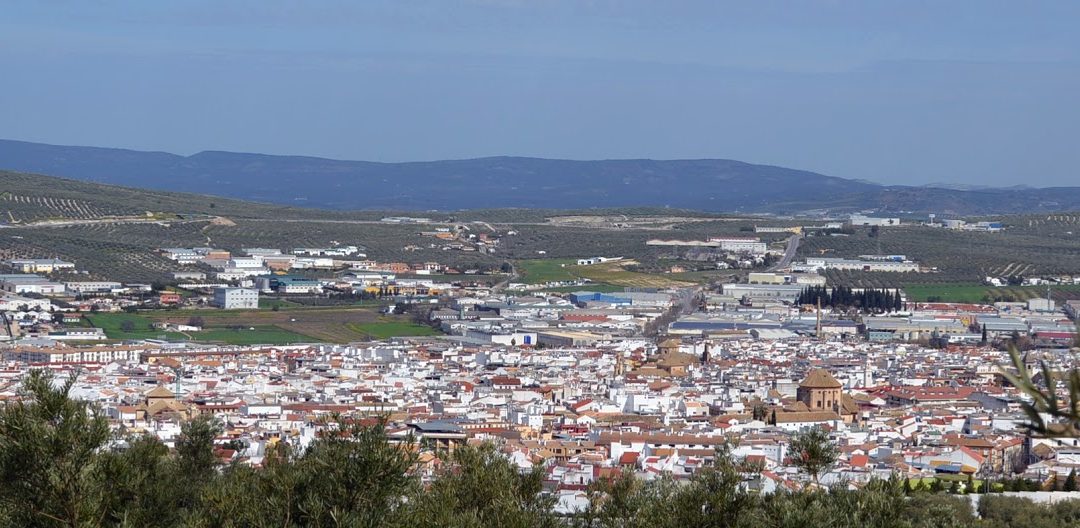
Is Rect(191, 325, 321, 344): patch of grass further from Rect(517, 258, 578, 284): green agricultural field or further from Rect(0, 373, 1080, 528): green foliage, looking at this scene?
Rect(0, 373, 1080, 528): green foliage

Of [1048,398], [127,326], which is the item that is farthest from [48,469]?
[127,326]

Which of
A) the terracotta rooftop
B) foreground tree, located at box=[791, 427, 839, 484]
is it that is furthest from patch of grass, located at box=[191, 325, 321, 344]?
foreground tree, located at box=[791, 427, 839, 484]

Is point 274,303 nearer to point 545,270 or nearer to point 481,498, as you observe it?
point 545,270

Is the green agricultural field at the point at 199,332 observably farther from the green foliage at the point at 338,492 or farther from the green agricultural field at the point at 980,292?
the green foliage at the point at 338,492

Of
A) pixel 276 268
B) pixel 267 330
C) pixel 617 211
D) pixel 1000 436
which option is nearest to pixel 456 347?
pixel 267 330

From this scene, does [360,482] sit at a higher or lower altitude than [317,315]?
higher

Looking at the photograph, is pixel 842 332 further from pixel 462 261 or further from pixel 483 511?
pixel 483 511

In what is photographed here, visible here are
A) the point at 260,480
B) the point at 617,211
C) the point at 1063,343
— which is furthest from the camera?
the point at 617,211
